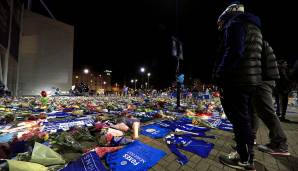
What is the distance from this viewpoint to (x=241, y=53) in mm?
1912

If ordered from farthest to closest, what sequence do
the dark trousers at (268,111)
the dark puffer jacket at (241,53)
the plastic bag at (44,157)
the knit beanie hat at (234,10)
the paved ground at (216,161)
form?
1. the dark trousers at (268,111)
2. the knit beanie hat at (234,10)
3. the paved ground at (216,161)
4. the dark puffer jacket at (241,53)
5. the plastic bag at (44,157)

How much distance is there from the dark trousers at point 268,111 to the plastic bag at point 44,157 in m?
2.90

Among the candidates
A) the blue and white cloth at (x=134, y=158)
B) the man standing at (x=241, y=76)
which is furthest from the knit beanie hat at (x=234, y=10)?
the blue and white cloth at (x=134, y=158)

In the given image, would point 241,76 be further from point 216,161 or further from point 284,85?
point 284,85

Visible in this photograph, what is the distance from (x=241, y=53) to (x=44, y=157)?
2749mm

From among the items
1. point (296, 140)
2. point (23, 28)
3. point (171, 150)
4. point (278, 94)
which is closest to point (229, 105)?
point (171, 150)

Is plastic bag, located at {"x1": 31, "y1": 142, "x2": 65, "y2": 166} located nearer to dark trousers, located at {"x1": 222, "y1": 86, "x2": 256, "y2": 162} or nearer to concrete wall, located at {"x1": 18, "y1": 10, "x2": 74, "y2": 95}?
dark trousers, located at {"x1": 222, "y1": 86, "x2": 256, "y2": 162}

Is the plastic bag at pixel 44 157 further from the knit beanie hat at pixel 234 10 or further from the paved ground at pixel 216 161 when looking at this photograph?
the knit beanie hat at pixel 234 10

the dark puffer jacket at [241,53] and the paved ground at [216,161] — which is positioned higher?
the dark puffer jacket at [241,53]

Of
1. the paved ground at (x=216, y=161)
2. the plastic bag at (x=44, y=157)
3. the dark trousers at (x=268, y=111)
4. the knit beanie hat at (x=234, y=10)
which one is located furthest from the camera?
the dark trousers at (x=268, y=111)

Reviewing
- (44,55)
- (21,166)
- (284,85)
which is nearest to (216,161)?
(21,166)

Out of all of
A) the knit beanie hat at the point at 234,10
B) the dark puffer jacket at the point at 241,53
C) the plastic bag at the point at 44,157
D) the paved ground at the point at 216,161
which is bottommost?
the paved ground at the point at 216,161

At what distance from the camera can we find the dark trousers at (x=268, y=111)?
2.42 metres

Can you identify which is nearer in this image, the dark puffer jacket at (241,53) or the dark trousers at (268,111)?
the dark puffer jacket at (241,53)
